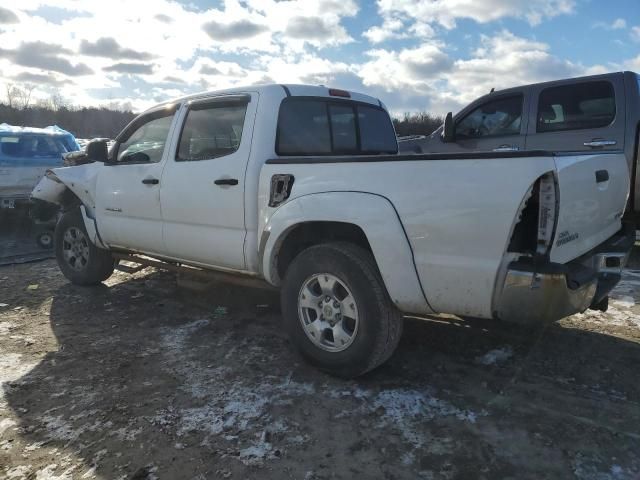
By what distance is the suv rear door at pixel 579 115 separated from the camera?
547 cm

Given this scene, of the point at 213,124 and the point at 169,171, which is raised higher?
the point at 213,124

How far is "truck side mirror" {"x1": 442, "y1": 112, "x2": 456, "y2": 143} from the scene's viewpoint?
6562 millimetres

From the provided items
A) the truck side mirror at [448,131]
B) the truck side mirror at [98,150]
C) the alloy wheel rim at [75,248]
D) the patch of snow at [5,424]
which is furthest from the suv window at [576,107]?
the patch of snow at [5,424]

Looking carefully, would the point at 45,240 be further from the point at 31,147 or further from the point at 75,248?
the point at 75,248

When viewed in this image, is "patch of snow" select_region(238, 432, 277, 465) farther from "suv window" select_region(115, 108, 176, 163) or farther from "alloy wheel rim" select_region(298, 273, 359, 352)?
Result: "suv window" select_region(115, 108, 176, 163)

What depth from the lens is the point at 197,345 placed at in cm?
395

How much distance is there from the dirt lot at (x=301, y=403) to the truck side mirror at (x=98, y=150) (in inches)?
62.4

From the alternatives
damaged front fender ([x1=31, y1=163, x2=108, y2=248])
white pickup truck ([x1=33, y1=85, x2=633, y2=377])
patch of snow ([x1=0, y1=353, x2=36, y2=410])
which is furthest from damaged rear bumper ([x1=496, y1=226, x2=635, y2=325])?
damaged front fender ([x1=31, y1=163, x2=108, y2=248])

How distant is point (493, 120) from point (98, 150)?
4756 mm

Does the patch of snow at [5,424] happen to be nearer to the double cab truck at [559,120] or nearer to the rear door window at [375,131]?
the rear door window at [375,131]

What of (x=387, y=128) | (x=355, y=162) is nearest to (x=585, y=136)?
(x=387, y=128)

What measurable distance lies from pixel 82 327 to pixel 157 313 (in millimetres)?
654

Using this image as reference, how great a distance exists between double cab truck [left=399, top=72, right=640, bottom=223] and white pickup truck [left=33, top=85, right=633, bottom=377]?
2158 millimetres

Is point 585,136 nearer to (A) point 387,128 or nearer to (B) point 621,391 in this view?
(A) point 387,128
